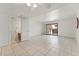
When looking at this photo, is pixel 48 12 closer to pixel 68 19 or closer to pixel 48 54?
pixel 68 19

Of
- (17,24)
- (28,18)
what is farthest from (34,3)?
(17,24)

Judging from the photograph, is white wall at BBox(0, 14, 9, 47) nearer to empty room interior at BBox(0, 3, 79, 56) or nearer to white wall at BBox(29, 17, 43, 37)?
empty room interior at BBox(0, 3, 79, 56)

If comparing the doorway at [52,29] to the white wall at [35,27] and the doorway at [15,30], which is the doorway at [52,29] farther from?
the doorway at [15,30]

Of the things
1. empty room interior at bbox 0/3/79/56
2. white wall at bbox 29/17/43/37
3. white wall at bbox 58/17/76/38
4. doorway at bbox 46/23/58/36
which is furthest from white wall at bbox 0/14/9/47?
white wall at bbox 58/17/76/38

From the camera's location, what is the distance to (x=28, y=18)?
1.23 metres

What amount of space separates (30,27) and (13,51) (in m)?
0.36

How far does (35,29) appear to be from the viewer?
1319mm

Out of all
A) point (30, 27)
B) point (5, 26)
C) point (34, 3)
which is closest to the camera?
point (34, 3)

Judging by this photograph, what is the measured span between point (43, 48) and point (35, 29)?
27 centimetres

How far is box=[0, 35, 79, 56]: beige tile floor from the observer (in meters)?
1.15

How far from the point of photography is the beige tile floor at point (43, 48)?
3.77ft

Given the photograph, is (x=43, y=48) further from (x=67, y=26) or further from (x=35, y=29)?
(x=67, y=26)

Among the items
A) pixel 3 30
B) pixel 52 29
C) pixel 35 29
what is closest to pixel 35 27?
pixel 35 29

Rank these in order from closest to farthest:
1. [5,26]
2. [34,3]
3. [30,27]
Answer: [34,3] → [5,26] → [30,27]
